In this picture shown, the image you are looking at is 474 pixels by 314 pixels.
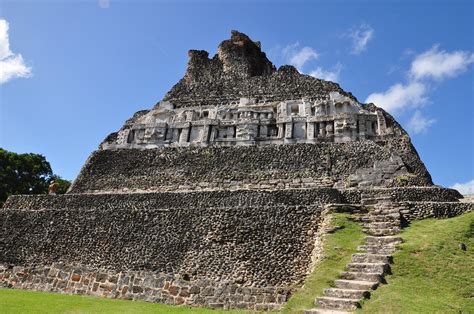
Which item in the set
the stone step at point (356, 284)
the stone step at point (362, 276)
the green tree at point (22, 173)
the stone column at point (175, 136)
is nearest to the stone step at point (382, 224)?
the stone step at point (362, 276)

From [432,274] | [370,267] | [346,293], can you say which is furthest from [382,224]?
[346,293]

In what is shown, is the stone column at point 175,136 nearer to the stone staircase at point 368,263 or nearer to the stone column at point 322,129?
the stone column at point 322,129

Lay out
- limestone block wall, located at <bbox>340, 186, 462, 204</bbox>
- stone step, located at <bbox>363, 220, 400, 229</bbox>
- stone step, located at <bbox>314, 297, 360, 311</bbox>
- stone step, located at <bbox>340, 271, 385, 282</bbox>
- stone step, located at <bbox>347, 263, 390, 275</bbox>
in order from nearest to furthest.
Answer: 1. stone step, located at <bbox>314, 297, 360, 311</bbox>
2. stone step, located at <bbox>340, 271, 385, 282</bbox>
3. stone step, located at <bbox>347, 263, 390, 275</bbox>
4. stone step, located at <bbox>363, 220, 400, 229</bbox>
5. limestone block wall, located at <bbox>340, 186, 462, 204</bbox>

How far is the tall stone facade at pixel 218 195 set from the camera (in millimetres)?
12914

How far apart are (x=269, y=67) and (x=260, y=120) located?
10605 millimetres

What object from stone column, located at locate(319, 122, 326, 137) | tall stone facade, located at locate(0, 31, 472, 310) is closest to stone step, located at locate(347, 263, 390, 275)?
tall stone facade, located at locate(0, 31, 472, 310)

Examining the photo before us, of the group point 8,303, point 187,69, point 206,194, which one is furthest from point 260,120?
point 8,303

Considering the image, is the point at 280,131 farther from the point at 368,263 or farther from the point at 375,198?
the point at 368,263

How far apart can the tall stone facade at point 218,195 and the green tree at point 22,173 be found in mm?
13626

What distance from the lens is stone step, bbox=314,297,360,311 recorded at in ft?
26.4

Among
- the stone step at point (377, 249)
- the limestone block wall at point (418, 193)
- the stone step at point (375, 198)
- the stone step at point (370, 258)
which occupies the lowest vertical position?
the stone step at point (370, 258)

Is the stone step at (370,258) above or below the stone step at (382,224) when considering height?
below

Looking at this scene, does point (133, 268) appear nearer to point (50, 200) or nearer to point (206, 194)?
point (206, 194)

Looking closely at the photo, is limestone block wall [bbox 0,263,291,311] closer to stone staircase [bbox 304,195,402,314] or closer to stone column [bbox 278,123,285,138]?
stone staircase [bbox 304,195,402,314]
